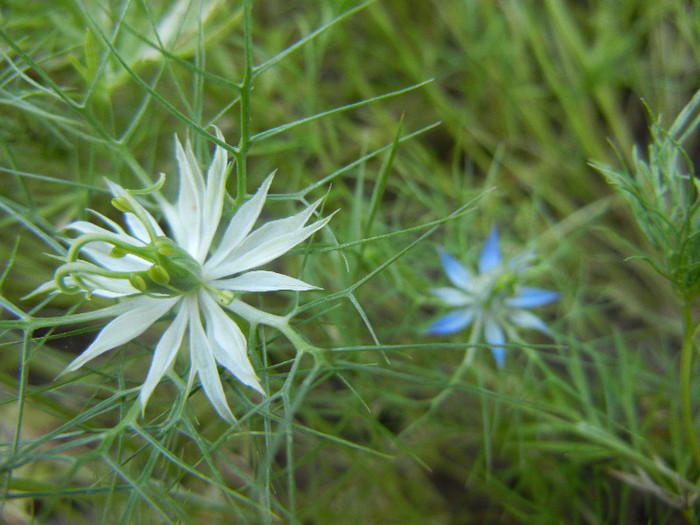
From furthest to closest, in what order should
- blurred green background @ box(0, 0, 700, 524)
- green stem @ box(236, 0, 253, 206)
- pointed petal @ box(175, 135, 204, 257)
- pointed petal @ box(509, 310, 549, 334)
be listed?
1. blurred green background @ box(0, 0, 700, 524)
2. pointed petal @ box(509, 310, 549, 334)
3. pointed petal @ box(175, 135, 204, 257)
4. green stem @ box(236, 0, 253, 206)

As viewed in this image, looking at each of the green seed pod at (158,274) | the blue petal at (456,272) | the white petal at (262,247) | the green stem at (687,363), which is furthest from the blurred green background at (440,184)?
the green seed pod at (158,274)

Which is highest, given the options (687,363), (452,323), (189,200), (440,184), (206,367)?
(189,200)

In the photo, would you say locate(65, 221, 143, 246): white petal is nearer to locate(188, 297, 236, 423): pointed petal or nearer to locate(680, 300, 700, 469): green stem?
locate(188, 297, 236, 423): pointed petal

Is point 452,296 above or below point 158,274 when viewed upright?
below

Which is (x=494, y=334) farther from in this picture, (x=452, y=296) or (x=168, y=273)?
(x=168, y=273)

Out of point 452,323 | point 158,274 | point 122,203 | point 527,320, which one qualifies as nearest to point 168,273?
point 158,274

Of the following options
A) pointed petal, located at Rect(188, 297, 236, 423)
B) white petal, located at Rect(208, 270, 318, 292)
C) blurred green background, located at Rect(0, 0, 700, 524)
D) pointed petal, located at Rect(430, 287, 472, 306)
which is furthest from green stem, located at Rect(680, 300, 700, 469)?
pointed petal, located at Rect(188, 297, 236, 423)

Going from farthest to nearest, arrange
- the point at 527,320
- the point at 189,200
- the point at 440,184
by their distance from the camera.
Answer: the point at 440,184 → the point at 527,320 → the point at 189,200

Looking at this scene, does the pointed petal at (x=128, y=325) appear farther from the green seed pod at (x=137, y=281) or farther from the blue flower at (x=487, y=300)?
the blue flower at (x=487, y=300)

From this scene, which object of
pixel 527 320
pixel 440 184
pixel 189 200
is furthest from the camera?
pixel 440 184
